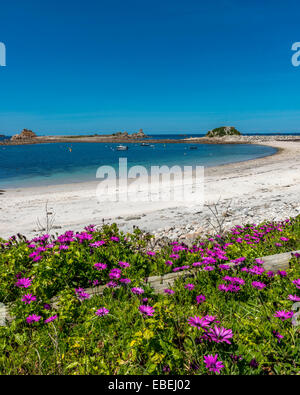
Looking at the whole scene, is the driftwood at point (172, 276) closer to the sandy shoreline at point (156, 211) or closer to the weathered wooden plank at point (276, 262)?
the weathered wooden plank at point (276, 262)

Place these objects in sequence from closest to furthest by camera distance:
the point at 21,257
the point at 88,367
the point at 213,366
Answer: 1. the point at 213,366
2. the point at 88,367
3. the point at 21,257

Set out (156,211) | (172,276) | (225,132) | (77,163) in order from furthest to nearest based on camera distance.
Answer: (225,132)
(77,163)
(156,211)
(172,276)

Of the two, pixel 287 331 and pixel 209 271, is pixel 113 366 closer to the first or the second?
pixel 287 331

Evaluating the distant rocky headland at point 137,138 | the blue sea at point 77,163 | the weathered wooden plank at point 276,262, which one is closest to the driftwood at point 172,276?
the weathered wooden plank at point 276,262

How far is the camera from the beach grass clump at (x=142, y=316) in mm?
2094

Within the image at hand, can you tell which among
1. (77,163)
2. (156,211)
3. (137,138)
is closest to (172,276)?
(156,211)

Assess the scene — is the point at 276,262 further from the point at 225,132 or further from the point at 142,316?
the point at 225,132

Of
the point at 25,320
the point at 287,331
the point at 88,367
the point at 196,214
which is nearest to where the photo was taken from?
the point at 88,367

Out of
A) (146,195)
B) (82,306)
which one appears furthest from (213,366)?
(146,195)

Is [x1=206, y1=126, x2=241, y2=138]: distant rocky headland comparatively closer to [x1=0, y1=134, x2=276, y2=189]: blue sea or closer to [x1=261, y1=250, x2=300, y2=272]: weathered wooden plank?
[x1=0, y1=134, x2=276, y2=189]: blue sea

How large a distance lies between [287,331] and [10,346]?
2.75 meters

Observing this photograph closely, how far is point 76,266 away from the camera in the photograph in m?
3.71

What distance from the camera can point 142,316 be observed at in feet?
8.27

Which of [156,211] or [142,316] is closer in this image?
[142,316]
